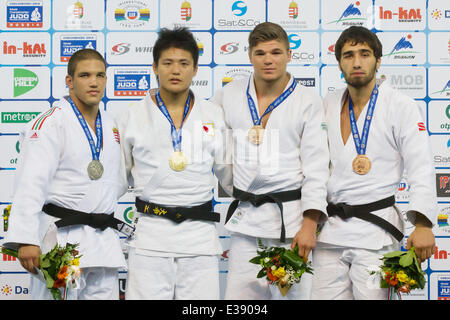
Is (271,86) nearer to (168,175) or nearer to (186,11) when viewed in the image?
(168,175)

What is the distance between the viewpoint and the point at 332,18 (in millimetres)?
4875

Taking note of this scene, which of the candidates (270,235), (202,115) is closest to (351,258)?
(270,235)

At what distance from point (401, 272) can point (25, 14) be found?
3.92 m

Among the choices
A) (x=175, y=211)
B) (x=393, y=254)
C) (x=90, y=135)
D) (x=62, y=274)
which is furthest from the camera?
(x=90, y=135)

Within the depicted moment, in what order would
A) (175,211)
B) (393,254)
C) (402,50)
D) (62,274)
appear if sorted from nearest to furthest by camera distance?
(62,274), (393,254), (175,211), (402,50)

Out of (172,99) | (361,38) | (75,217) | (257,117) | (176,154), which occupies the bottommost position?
(75,217)

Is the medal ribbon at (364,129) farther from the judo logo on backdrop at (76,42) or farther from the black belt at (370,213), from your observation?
the judo logo on backdrop at (76,42)

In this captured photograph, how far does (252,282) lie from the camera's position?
333 centimetres

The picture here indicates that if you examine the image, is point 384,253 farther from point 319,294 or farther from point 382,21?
point 382,21

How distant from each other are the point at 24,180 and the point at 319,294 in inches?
73.9

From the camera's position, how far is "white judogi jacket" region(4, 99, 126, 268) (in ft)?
10.2

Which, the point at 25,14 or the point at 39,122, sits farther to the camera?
the point at 25,14

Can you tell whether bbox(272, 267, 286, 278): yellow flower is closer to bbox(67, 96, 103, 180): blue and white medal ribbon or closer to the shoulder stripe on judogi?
bbox(67, 96, 103, 180): blue and white medal ribbon

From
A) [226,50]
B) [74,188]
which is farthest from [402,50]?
[74,188]
